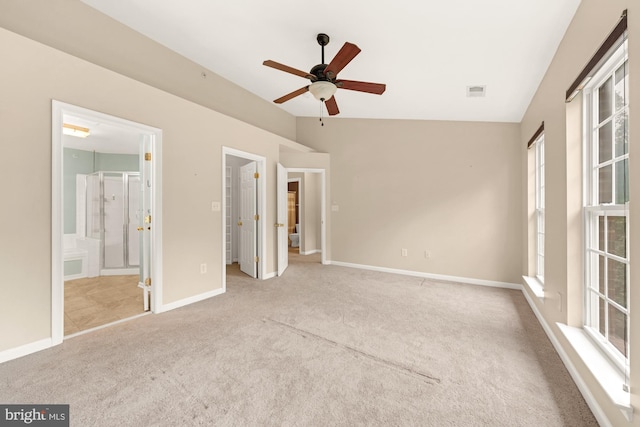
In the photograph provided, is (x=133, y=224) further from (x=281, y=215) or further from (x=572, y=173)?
(x=572, y=173)

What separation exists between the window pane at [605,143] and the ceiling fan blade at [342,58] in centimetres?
180

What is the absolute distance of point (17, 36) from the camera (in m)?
2.09

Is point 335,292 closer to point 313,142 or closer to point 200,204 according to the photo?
point 200,204

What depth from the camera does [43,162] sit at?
221 cm

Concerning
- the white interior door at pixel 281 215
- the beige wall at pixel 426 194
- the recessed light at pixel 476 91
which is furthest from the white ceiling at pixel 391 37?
the white interior door at pixel 281 215

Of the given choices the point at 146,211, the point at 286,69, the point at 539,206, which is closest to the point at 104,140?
the point at 146,211

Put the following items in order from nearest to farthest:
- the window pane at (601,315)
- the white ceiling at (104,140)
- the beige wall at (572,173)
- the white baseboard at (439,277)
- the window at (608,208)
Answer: the beige wall at (572,173)
the window at (608,208)
the window pane at (601,315)
the white ceiling at (104,140)
the white baseboard at (439,277)

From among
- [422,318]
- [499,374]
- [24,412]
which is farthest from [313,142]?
[24,412]

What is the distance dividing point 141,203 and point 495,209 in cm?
502

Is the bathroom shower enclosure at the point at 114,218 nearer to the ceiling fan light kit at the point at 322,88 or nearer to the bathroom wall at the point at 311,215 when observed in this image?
the bathroom wall at the point at 311,215

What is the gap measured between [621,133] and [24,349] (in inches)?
175

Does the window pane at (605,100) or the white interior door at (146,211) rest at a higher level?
the window pane at (605,100)

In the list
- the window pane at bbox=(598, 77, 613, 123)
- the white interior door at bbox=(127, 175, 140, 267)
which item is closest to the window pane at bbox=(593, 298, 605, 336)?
the window pane at bbox=(598, 77, 613, 123)

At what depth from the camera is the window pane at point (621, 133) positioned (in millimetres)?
1629
